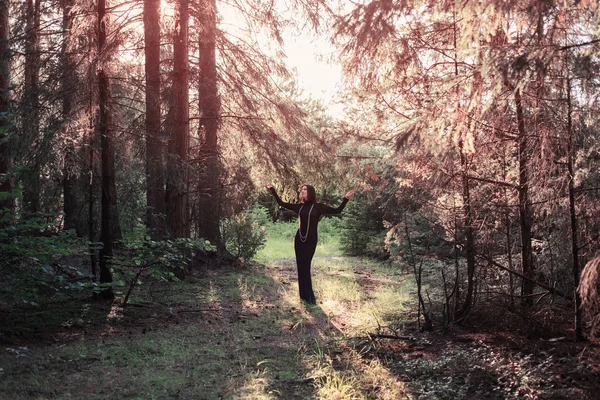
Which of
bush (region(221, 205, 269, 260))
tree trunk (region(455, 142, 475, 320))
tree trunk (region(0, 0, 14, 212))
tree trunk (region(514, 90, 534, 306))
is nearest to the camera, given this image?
tree trunk (region(514, 90, 534, 306))

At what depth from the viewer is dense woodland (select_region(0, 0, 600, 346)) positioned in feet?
15.7

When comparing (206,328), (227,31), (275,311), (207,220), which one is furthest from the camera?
(207,220)

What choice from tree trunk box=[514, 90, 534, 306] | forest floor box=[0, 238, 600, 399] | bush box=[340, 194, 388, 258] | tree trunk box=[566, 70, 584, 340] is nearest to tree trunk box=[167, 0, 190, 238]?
forest floor box=[0, 238, 600, 399]

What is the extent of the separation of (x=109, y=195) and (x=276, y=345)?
3328 mm

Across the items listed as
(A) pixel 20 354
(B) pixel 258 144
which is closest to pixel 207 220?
(B) pixel 258 144

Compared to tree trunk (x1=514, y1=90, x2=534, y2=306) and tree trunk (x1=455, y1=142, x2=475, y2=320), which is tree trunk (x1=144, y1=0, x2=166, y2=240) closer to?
tree trunk (x1=455, y1=142, x2=475, y2=320)

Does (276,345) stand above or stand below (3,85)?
below

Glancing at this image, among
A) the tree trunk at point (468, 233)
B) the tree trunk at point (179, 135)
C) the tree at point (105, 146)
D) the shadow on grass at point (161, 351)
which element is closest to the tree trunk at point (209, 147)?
the tree trunk at point (179, 135)

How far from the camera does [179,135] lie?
9266 mm

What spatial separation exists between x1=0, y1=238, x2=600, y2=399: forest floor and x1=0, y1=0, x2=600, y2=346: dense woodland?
0.49 m

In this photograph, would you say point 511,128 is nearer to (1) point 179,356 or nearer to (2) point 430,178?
(2) point 430,178

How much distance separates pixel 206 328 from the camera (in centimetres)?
684

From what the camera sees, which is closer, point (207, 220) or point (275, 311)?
point (275, 311)

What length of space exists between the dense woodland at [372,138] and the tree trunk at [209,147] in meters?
0.04
